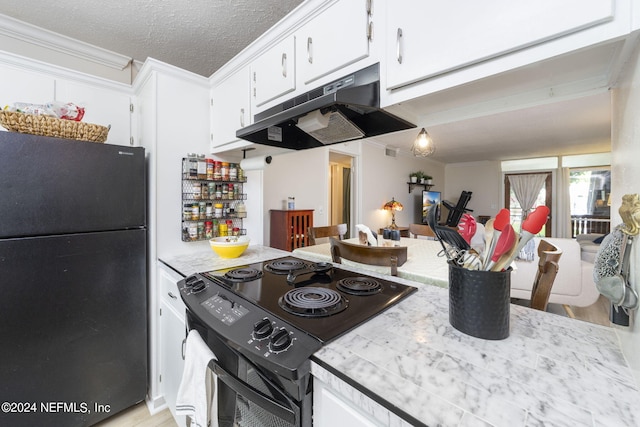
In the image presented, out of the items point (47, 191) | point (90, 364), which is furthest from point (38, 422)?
point (47, 191)

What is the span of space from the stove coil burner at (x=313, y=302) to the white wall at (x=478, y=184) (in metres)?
6.67

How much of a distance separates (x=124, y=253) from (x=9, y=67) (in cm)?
123

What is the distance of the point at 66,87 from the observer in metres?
1.61

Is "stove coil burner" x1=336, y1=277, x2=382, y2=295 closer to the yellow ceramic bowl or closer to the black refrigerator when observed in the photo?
the yellow ceramic bowl

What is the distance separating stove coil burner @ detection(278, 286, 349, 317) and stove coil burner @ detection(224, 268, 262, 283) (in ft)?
0.96

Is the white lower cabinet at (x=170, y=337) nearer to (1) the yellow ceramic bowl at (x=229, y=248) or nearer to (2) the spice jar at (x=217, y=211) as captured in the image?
(1) the yellow ceramic bowl at (x=229, y=248)

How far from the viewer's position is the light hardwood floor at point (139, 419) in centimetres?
150

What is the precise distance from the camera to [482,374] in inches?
20.3

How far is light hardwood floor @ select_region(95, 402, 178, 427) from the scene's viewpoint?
1.50 meters

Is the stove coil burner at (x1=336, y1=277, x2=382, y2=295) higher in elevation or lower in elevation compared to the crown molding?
lower

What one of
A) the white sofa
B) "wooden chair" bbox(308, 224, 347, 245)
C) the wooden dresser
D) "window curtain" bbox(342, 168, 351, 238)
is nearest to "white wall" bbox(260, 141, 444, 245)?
the wooden dresser

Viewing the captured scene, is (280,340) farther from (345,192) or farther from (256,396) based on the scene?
(345,192)

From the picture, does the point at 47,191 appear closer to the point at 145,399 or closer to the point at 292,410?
the point at 145,399

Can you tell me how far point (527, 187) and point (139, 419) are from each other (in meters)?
7.95
